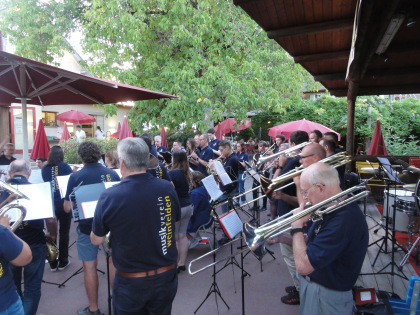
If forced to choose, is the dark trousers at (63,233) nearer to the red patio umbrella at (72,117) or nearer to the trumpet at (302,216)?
the trumpet at (302,216)

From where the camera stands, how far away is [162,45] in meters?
11.0

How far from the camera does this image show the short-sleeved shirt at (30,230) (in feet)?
10.1

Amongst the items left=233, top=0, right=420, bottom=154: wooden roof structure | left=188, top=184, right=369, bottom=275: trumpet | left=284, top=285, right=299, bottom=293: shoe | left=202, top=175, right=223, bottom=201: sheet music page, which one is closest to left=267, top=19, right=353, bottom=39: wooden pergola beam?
left=233, top=0, right=420, bottom=154: wooden roof structure

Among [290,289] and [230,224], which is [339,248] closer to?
[230,224]

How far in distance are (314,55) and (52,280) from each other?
5124 millimetres

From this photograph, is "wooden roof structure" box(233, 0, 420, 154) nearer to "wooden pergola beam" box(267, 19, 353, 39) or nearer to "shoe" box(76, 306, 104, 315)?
"wooden pergola beam" box(267, 19, 353, 39)

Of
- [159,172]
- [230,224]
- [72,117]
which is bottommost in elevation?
[230,224]

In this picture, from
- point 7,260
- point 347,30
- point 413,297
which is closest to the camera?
point 7,260

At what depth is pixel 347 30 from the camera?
12.0ft

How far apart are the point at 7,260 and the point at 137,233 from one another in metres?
0.88

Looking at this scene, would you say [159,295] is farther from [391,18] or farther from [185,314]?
[391,18]

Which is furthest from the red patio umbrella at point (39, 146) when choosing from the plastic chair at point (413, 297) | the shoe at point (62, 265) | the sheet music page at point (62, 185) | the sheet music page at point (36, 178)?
the plastic chair at point (413, 297)

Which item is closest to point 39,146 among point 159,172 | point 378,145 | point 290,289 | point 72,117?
point 159,172

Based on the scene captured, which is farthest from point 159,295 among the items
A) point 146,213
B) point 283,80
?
point 283,80
